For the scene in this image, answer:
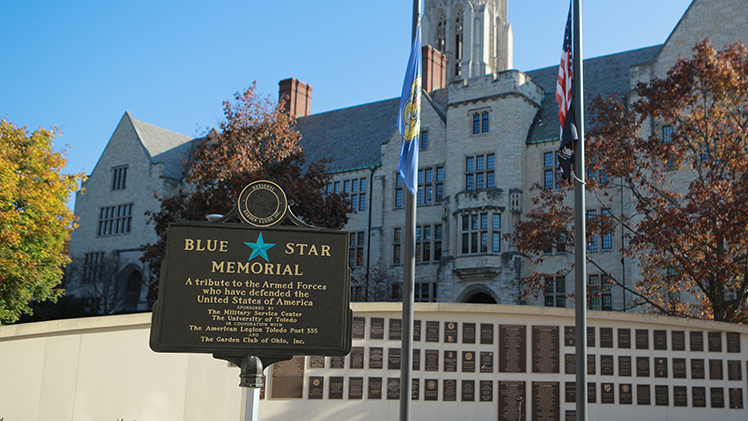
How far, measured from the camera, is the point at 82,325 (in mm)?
11578

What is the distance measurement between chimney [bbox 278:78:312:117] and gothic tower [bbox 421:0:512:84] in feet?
50.3

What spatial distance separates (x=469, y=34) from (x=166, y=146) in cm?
2852

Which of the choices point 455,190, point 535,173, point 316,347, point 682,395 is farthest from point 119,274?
point 316,347

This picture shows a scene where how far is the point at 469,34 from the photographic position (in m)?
62.7

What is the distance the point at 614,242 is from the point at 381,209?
1290 centimetres

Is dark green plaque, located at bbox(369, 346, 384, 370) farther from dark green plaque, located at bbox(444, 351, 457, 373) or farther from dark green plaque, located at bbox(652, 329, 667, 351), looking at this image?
dark green plaque, located at bbox(652, 329, 667, 351)

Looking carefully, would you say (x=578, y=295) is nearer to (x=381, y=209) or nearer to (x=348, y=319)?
(x=348, y=319)

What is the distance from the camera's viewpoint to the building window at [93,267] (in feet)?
156

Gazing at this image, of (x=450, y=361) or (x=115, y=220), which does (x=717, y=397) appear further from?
(x=115, y=220)

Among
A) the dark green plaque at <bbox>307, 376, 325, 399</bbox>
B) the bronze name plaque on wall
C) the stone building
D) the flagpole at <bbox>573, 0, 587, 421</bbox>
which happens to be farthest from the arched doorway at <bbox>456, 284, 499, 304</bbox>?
the bronze name plaque on wall

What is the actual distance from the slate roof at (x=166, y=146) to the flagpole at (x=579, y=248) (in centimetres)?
3863

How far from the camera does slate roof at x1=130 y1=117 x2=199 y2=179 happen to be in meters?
48.6

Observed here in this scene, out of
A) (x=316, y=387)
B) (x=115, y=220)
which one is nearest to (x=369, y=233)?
(x=115, y=220)

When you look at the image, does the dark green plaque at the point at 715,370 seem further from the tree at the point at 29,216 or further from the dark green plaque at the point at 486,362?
the tree at the point at 29,216
